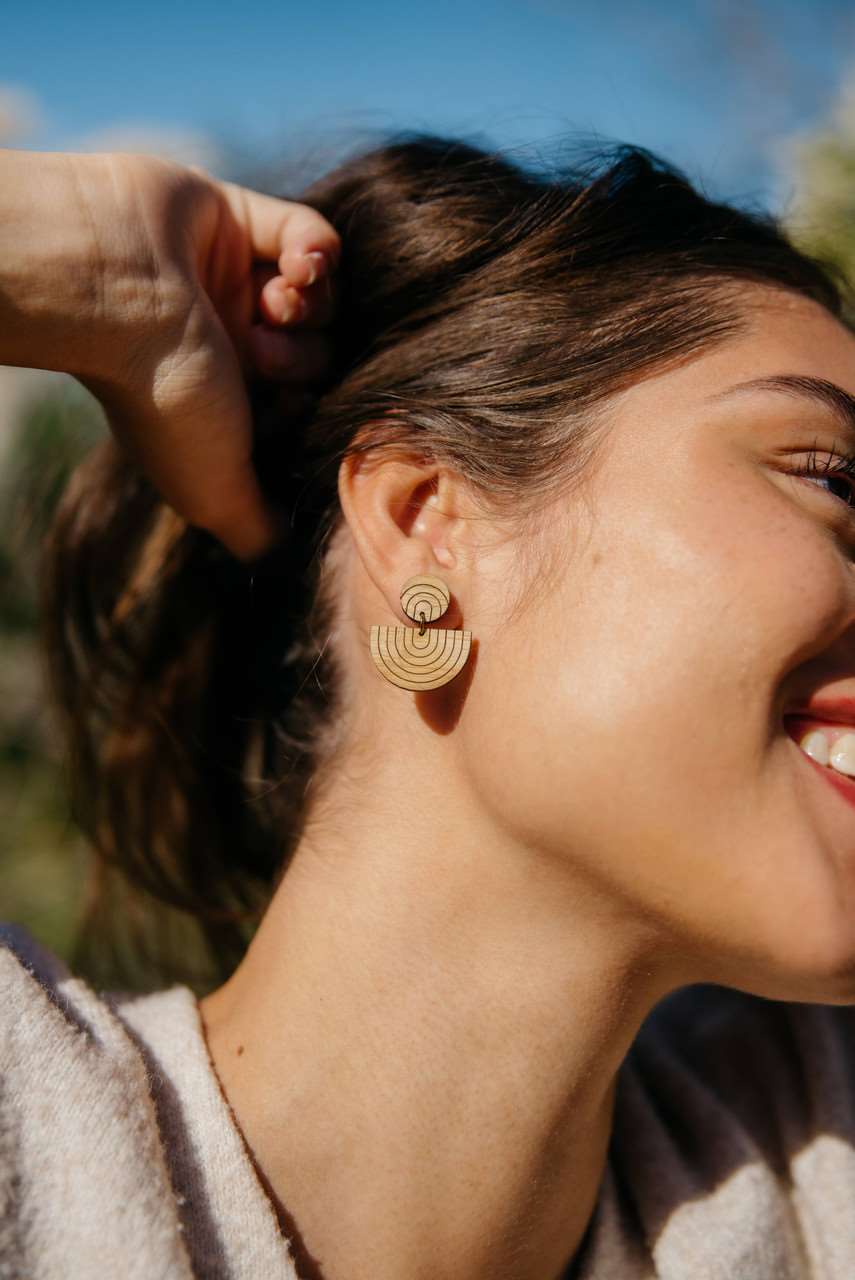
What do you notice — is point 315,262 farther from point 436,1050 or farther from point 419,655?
point 436,1050

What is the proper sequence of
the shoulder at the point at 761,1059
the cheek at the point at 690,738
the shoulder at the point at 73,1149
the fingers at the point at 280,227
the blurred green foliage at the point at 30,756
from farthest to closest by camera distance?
the blurred green foliage at the point at 30,756, the shoulder at the point at 761,1059, the fingers at the point at 280,227, the cheek at the point at 690,738, the shoulder at the point at 73,1149

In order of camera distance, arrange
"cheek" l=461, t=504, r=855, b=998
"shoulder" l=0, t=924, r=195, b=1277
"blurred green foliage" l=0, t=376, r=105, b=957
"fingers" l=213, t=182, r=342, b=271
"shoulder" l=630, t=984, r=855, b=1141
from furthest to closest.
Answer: "blurred green foliage" l=0, t=376, r=105, b=957 → "shoulder" l=630, t=984, r=855, b=1141 → "fingers" l=213, t=182, r=342, b=271 → "cheek" l=461, t=504, r=855, b=998 → "shoulder" l=0, t=924, r=195, b=1277

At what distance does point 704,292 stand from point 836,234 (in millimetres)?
1423

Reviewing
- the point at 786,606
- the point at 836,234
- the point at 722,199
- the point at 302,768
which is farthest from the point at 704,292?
the point at 836,234

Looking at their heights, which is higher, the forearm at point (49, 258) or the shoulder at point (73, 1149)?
the forearm at point (49, 258)

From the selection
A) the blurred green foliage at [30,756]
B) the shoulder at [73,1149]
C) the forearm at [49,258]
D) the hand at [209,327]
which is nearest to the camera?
the shoulder at [73,1149]

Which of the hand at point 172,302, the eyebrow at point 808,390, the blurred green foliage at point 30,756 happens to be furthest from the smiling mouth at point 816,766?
the blurred green foliage at point 30,756

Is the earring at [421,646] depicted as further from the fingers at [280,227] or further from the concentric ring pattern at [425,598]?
the fingers at [280,227]

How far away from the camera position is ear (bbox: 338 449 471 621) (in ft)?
5.25

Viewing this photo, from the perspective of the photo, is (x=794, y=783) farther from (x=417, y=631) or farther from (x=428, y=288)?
(x=428, y=288)

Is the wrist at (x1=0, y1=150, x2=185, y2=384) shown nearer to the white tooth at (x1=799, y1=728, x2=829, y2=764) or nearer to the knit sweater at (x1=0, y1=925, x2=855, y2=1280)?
the knit sweater at (x1=0, y1=925, x2=855, y2=1280)

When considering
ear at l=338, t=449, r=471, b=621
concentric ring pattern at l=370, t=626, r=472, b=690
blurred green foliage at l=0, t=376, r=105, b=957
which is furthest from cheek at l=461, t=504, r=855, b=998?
blurred green foliage at l=0, t=376, r=105, b=957

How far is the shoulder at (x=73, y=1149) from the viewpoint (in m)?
1.25

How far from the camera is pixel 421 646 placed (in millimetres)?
1515
